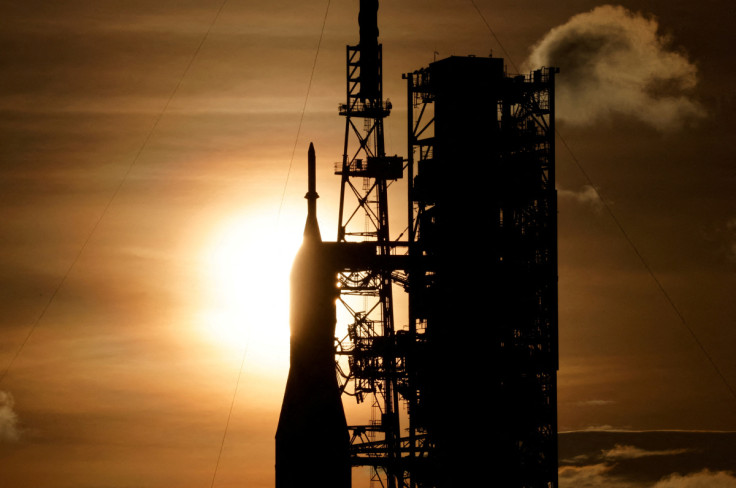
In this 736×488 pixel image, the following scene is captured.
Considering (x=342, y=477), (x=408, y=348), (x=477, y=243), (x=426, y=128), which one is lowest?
(x=342, y=477)

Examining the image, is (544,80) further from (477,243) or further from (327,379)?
(327,379)

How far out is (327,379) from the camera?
7838cm

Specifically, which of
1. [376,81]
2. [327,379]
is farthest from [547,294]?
[327,379]

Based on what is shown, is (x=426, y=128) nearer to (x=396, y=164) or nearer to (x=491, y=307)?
(x=396, y=164)

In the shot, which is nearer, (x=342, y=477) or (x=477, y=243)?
(x=342, y=477)

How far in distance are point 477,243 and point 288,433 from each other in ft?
72.0

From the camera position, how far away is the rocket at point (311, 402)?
78.1 metres

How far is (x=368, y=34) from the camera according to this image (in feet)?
322

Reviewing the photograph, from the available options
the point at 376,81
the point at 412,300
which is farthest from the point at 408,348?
the point at 376,81

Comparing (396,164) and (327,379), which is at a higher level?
(396,164)

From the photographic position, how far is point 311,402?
78000 millimetres

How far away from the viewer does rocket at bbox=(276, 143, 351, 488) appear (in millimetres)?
78062

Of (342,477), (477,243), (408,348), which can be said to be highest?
(477,243)

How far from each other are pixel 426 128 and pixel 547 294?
1224 cm
